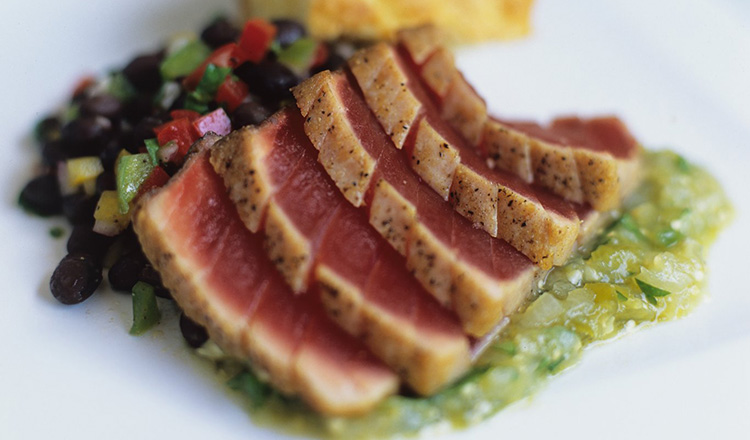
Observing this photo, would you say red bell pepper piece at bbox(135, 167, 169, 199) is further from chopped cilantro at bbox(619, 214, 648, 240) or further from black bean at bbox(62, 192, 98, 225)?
chopped cilantro at bbox(619, 214, 648, 240)

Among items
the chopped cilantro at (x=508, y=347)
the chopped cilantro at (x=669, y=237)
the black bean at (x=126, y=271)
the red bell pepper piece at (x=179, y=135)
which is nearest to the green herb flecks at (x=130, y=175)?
the red bell pepper piece at (x=179, y=135)

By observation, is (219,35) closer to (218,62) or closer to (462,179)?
(218,62)

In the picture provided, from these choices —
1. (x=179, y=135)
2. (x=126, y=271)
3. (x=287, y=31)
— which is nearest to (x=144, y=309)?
(x=126, y=271)

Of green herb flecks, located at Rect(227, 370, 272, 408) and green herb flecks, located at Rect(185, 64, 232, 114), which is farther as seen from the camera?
green herb flecks, located at Rect(185, 64, 232, 114)

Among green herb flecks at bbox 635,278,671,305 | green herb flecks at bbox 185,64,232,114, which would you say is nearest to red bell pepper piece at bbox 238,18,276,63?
green herb flecks at bbox 185,64,232,114

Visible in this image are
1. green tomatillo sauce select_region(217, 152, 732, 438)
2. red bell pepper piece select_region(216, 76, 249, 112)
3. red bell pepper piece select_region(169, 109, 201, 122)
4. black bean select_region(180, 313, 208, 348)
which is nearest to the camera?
green tomatillo sauce select_region(217, 152, 732, 438)

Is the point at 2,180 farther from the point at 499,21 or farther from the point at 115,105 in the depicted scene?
the point at 499,21

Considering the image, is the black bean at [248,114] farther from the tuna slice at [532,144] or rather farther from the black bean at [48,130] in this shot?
the black bean at [48,130]
